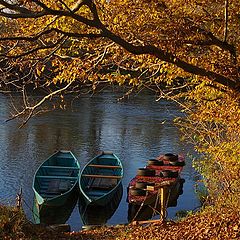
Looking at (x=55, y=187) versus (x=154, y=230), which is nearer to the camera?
(x=154, y=230)

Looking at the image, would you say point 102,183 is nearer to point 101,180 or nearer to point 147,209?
point 101,180

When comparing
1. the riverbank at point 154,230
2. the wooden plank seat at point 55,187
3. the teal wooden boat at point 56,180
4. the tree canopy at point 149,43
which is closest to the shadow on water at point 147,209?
the teal wooden boat at point 56,180

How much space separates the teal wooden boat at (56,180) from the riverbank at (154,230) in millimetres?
7183

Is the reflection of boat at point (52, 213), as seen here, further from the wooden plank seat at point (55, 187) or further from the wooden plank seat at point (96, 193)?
the wooden plank seat at point (96, 193)

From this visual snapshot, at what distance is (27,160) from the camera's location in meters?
22.7

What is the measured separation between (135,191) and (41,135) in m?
12.4

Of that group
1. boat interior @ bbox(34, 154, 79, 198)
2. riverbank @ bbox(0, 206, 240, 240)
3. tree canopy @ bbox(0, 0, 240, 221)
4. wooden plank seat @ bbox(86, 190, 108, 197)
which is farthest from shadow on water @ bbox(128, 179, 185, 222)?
tree canopy @ bbox(0, 0, 240, 221)

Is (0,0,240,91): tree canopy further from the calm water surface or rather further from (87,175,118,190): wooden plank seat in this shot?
(87,175,118,190): wooden plank seat

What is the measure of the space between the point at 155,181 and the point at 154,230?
29.3 ft

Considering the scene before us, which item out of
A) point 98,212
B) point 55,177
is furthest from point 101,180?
point 55,177

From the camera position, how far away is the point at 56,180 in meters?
19.0

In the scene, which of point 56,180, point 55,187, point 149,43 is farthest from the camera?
point 56,180

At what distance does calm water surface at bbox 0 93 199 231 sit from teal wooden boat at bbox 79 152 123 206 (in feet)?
2.08

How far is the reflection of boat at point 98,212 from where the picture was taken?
17062 millimetres
